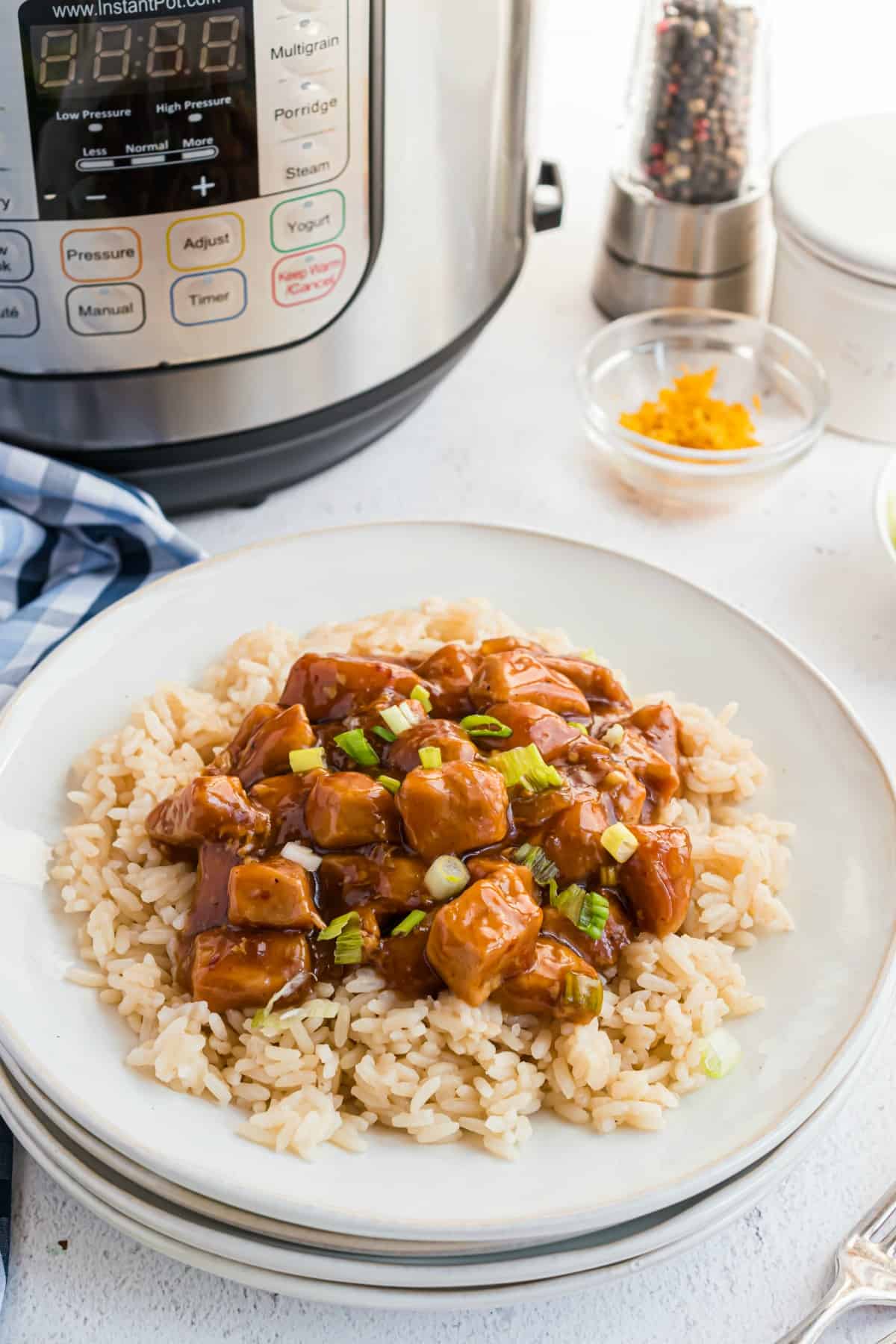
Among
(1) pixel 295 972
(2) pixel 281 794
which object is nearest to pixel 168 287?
(2) pixel 281 794

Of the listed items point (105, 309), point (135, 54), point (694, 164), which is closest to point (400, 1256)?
point (105, 309)

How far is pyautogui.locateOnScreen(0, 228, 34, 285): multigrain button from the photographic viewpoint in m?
1.87

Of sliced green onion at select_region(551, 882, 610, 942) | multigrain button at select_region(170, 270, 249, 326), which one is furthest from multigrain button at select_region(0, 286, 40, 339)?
sliced green onion at select_region(551, 882, 610, 942)

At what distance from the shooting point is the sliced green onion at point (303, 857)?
61.1 inches

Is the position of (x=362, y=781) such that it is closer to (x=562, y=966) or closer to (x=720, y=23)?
(x=562, y=966)

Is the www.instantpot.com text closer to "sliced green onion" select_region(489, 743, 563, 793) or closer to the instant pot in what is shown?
the instant pot

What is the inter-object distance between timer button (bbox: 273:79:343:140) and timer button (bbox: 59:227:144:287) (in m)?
0.25

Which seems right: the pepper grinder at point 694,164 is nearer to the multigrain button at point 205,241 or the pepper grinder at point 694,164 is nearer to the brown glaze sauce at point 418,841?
the multigrain button at point 205,241

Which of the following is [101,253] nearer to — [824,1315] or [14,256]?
[14,256]

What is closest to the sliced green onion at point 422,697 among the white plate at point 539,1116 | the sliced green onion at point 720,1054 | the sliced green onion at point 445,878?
the sliced green onion at point 445,878

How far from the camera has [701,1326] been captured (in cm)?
141

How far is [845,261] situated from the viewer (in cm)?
248

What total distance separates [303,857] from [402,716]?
0.22 meters

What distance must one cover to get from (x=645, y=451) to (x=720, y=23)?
828mm
